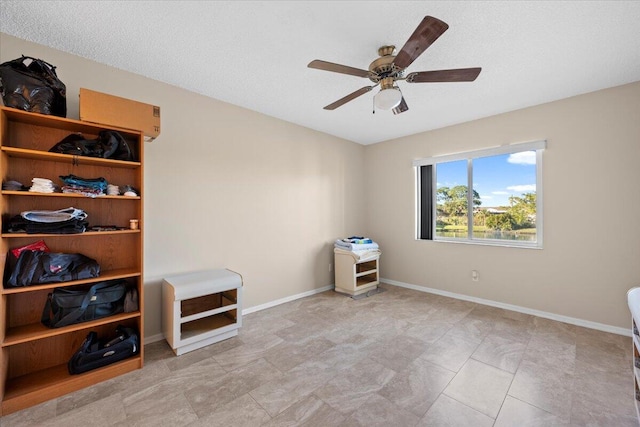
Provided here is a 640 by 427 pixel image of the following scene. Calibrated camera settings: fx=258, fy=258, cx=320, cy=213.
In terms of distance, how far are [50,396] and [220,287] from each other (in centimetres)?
127

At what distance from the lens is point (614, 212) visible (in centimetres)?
268

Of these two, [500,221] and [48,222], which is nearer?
[48,222]

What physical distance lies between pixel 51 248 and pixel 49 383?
96 cm

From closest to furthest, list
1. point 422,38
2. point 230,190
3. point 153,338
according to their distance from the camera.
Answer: point 422,38 < point 153,338 < point 230,190

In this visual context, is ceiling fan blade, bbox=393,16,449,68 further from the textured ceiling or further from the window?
the window

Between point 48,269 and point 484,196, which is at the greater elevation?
point 484,196

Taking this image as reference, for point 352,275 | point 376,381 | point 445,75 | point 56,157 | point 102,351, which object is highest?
point 445,75

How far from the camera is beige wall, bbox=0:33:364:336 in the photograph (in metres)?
2.50

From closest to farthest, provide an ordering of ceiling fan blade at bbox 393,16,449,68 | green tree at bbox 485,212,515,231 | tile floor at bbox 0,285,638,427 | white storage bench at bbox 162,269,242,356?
ceiling fan blade at bbox 393,16,449,68 → tile floor at bbox 0,285,638,427 → white storage bench at bbox 162,269,242,356 → green tree at bbox 485,212,515,231

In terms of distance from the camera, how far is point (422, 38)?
5.01 ft

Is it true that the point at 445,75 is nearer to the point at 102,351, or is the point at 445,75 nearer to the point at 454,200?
the point at 454,200

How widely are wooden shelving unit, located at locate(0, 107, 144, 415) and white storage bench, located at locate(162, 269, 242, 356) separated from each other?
0.25 meters

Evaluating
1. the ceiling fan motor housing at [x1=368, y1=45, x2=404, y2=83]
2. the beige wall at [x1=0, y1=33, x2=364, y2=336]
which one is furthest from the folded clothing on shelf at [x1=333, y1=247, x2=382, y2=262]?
the ceiling fan motor housing at [x1=368, y1=45, x2=404, y2=83]

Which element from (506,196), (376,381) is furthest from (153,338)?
(506,196)
